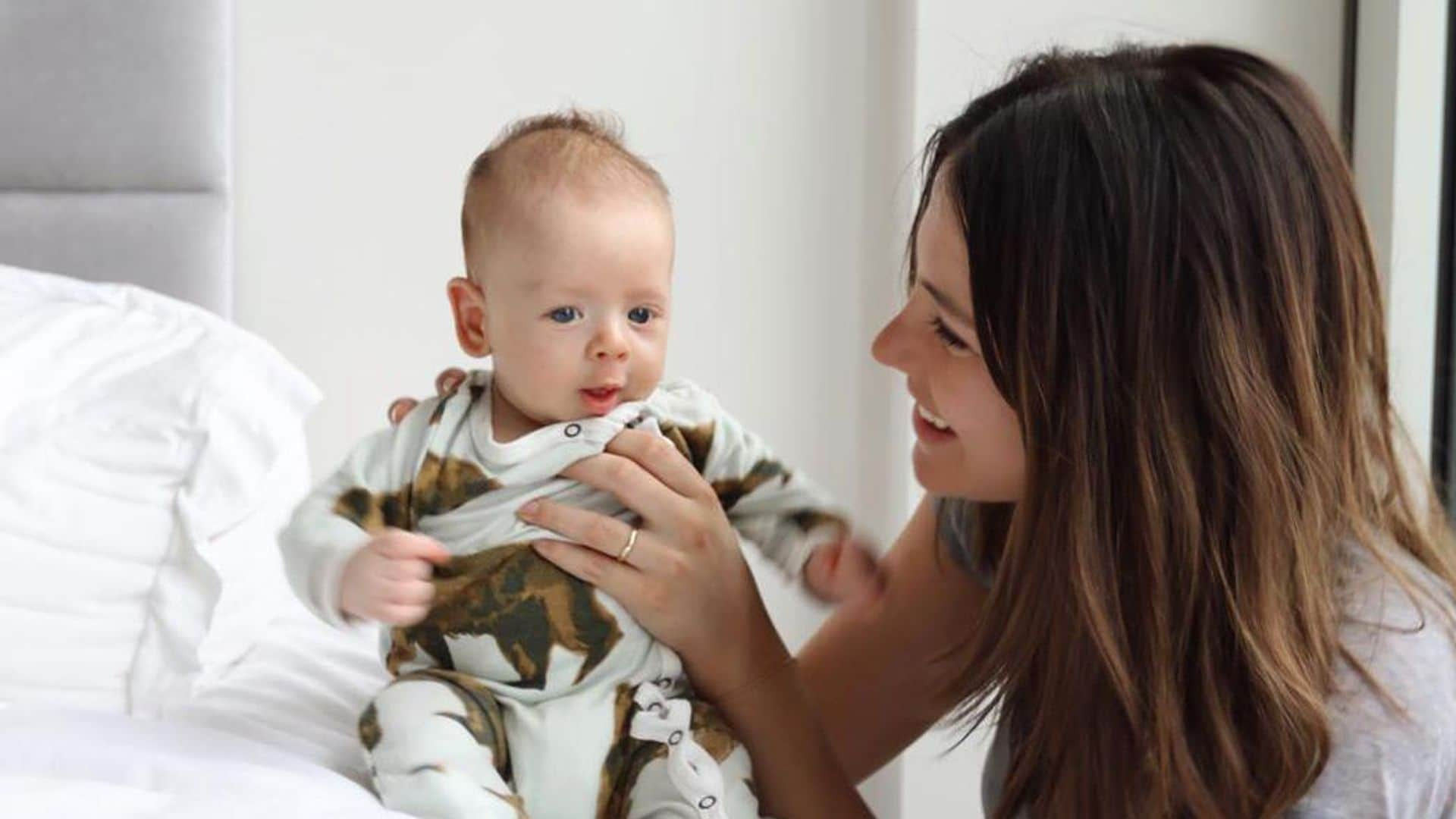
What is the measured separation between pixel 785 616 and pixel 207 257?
875 mm

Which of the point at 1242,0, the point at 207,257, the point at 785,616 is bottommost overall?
the point at 785,616

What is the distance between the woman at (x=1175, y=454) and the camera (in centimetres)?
110

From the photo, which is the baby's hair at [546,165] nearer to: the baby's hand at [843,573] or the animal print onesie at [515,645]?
the animal print onesie at [515,645]

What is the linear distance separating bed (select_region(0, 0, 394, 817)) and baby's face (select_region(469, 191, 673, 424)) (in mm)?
311

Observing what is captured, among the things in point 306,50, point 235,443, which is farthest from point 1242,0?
point 235,443

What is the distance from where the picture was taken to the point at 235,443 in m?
1.53

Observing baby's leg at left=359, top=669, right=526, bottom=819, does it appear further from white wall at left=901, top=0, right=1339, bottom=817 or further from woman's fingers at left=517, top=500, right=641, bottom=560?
white wall at left=901, top=0, right=1339, bottom=817

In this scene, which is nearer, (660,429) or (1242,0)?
(660,429)

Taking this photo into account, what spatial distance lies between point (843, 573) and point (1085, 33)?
1064 mm

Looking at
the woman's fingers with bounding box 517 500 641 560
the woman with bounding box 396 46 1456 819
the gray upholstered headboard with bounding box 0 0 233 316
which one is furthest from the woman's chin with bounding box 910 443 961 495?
the gray upholstered headboard with bounding box 0 0 233 316

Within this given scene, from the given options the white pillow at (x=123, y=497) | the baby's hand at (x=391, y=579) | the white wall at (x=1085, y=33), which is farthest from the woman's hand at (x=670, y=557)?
the white wall at (x=1085, y=33)

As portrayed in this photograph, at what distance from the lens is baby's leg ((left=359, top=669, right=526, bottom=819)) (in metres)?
1.11

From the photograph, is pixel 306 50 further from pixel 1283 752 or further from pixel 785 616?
pixel 1283 752

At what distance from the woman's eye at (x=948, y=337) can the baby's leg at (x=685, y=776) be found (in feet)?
1.04
